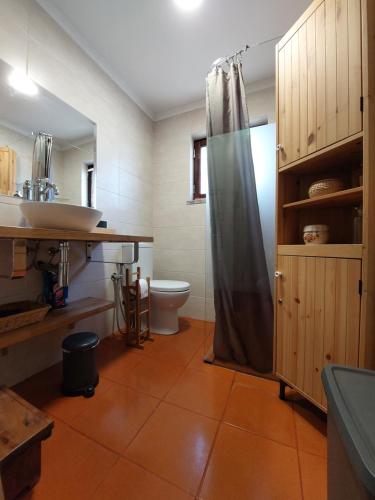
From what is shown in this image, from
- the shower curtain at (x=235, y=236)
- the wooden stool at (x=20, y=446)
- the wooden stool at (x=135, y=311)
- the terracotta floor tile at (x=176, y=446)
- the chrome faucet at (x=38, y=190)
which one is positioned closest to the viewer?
the wooden stool at (x=20, y=446)

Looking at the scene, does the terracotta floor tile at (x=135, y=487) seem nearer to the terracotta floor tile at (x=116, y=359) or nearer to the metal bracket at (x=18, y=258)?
the terracotta floor tile at (x=116, y=359)

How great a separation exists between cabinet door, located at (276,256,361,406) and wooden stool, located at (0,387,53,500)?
1.10 meters

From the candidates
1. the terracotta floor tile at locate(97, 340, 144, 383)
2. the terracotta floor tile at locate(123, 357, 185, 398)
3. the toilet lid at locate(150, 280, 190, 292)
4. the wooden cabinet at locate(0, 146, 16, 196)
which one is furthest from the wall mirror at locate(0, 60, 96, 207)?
the terracotta floor tile at locate(123, 357, 185, 398)

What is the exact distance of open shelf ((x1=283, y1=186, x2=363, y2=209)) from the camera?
0.91 metres

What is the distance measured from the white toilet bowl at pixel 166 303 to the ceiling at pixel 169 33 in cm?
192

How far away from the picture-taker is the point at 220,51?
5.46ft

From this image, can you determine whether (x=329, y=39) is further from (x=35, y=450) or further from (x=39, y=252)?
(x=35, y=450)

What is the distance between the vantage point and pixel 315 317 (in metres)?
0.98

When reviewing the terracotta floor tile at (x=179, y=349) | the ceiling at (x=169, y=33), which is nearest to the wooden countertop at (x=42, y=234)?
the terracotta floor tile at (x=179, y=349)

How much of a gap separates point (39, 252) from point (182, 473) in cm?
136

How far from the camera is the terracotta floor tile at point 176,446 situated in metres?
0.77

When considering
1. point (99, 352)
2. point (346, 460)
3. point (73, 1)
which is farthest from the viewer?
point (99, 352)

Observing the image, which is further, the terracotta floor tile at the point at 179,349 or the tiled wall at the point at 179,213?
the tiled wall at the point at 179,213

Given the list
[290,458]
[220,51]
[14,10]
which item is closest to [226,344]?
[290,458]
